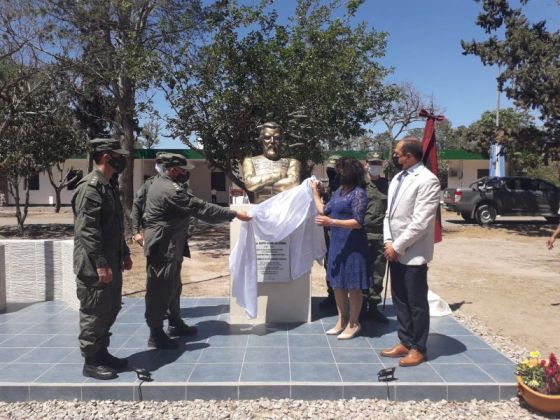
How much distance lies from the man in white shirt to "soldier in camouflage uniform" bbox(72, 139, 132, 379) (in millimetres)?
2122

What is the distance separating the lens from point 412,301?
3.76m

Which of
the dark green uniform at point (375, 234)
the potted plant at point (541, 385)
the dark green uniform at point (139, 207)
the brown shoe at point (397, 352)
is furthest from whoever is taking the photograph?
the dark green uniform at point (375, 234)

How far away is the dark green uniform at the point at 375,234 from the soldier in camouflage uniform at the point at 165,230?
1532 mm

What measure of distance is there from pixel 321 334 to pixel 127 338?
1877 mm

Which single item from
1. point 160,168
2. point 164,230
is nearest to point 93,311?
point 164,230

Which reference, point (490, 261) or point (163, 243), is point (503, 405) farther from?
point (490, 261)

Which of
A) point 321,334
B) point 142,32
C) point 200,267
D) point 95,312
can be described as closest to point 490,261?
point 200,267

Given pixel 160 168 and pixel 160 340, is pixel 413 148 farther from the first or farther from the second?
pixel 160 340

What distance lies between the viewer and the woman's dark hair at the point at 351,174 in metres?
4.25

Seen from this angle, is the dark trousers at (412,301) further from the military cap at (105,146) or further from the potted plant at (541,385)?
the military cap at (105,146)

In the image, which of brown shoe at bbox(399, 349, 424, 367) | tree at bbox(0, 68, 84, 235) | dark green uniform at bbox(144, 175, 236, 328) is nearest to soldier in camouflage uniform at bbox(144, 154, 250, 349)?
dark green uniform at bbox(144, 175, 236, 328)

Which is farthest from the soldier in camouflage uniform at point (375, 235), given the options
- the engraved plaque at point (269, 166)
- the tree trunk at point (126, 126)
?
the tree trunk at point (126, 126)

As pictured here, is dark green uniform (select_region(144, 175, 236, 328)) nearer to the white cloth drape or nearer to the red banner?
the white cloth drape

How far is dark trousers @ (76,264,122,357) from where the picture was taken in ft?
11.4
